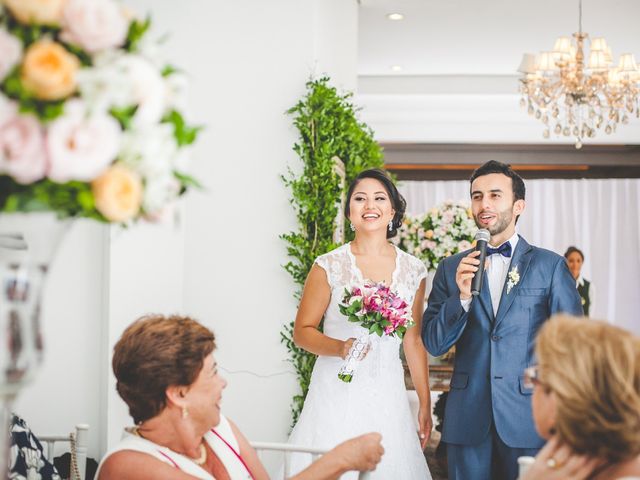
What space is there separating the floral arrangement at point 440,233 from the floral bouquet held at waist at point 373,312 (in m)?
2.66

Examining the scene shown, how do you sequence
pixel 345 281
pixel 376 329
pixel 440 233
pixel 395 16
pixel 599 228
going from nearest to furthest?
pixel 376 329
pixel 345 281
pixel 440 233
pixel 395 16
pixel 599 228

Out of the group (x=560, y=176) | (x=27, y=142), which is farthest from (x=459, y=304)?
(x=560, y=176)

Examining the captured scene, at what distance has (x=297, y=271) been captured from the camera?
4117 millimetres

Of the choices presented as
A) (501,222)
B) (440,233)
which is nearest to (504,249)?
(501,222)

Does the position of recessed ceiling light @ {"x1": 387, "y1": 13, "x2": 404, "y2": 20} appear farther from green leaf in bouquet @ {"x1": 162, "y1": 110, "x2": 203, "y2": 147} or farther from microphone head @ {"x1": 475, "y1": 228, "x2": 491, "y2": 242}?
green leaf in bouquet @ {"x1": 162, "y1": 110, "x2": 203, "y2": 147}

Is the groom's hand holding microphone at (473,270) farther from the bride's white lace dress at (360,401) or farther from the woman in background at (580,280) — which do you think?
the woman in background at (580,280)

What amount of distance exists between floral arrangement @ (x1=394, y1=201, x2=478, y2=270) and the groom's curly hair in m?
3.96

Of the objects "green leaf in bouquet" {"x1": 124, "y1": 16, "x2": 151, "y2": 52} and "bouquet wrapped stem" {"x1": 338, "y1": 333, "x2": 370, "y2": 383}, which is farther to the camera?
"bouquet wrapped stem" {"x1": 338, "y1": 333, "x2": 370, "y2": 383}

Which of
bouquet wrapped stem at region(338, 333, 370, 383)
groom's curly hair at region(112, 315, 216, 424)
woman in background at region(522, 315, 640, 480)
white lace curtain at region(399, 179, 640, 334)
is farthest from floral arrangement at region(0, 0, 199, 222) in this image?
white lace curtain at region(399, 179, 640, 334)

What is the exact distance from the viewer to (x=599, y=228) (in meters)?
10.4

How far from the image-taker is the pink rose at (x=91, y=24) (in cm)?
112

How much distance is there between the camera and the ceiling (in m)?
6.12

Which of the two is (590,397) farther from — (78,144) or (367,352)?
(367,352)

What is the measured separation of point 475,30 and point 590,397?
5935 mm
